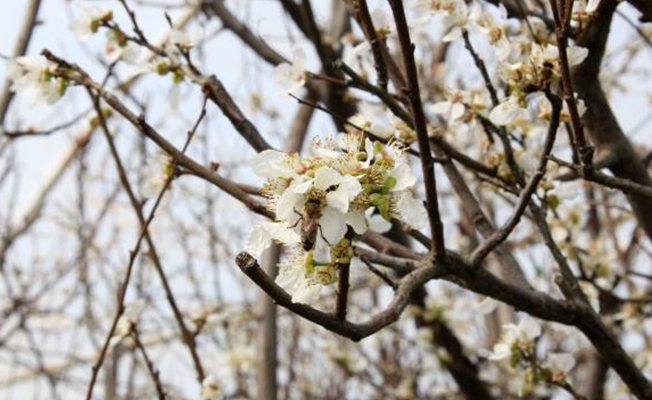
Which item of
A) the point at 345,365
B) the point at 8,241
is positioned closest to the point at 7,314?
Answer: the point at 8,241

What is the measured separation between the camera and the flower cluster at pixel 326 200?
82cm

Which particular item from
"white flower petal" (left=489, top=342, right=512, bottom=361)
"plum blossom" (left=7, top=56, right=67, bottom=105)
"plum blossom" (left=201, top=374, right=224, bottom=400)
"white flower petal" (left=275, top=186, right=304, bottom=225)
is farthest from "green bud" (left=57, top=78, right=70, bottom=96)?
"white flower petal" (left=489, top=342, right=512, bottom=361)

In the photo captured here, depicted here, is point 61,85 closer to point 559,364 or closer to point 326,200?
point 326,200

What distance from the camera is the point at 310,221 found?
32.5 inches

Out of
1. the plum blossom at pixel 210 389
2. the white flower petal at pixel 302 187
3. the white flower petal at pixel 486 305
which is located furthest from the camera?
the plum blossom at pixel 210 389

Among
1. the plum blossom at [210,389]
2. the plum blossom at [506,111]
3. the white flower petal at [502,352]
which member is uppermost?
the plum blossom at [506,111]

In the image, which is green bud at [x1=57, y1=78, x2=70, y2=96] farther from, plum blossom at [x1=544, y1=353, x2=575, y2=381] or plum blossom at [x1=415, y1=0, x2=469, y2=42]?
plum blossom at [x1=544, y1=353, x2=575, y2=381]

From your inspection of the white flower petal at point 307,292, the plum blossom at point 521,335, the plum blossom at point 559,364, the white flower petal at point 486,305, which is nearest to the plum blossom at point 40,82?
the white flower petal at point 307,292

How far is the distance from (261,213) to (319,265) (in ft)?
1.31

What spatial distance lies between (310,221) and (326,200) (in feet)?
0.10

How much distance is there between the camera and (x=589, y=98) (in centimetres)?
157

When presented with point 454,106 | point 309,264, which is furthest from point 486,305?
A: point 309,264

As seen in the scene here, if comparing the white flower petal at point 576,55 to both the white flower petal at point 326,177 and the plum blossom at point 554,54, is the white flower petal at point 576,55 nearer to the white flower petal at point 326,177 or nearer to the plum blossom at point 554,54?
the plum blossom at point 554,54

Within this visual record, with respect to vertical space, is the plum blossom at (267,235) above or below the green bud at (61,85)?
below
